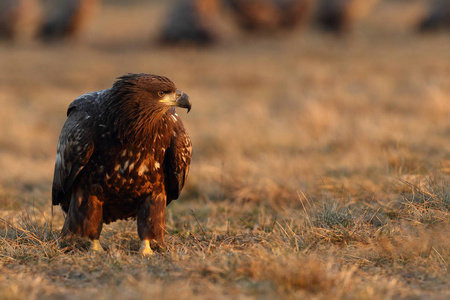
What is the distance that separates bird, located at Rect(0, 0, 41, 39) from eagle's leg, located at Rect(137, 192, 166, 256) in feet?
62.8

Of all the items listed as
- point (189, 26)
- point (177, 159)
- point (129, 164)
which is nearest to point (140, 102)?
point (129, 164)

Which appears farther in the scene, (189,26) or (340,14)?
(340,14)

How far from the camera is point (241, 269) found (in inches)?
154

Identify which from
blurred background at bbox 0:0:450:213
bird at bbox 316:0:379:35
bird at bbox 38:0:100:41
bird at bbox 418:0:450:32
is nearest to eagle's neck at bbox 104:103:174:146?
blurred background at bbox 0:0:450:213

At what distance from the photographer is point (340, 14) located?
22.6 meters

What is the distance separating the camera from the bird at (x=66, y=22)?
22.4 metres

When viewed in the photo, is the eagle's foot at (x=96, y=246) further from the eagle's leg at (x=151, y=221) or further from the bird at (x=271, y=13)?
the bird at (x=271, y=13)

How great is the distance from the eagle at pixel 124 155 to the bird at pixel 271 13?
18520 mm

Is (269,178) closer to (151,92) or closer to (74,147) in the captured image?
(151,92)

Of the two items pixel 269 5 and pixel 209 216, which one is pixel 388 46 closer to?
pixel 269 5

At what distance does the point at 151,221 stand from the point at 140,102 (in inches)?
37.8

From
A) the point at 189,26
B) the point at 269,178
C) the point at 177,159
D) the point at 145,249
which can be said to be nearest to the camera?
the point at 145,249

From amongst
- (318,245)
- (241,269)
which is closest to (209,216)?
(318,245)

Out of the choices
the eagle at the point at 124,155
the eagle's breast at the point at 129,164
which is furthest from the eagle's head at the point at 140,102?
the eagle's breast at the point at 129,164
